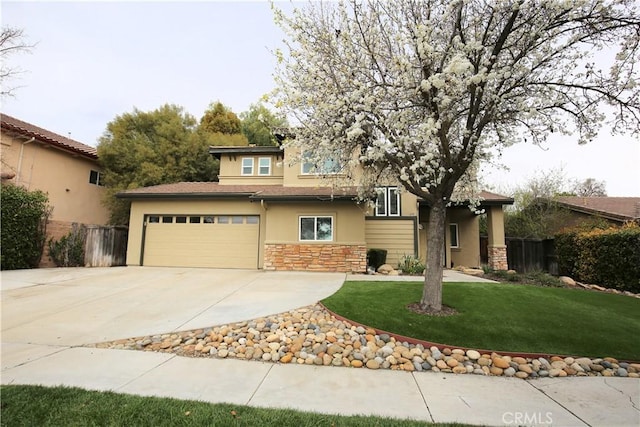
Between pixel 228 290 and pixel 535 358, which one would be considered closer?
pixel 535 358

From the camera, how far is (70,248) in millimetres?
12578

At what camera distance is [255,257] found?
12578mm

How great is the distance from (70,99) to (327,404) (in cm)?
1544

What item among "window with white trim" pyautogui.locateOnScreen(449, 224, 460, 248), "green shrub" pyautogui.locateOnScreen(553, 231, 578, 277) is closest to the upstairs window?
"window with white trim" pyautogui.locateOnScreen(449, 224, 460, 248)

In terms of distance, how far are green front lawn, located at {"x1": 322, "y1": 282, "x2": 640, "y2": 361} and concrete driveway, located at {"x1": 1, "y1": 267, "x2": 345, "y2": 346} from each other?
1.57 metres

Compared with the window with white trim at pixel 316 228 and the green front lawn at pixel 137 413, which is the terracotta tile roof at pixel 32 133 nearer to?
the window with white trim at pixel 316 228

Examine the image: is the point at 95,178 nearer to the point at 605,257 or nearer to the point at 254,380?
the point at 254,380

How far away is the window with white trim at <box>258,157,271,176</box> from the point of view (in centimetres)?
1500

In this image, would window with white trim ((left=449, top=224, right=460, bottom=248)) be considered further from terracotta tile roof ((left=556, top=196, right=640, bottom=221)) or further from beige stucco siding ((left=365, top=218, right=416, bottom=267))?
terracotta tile roof ((left=556, top=196, right=640, bottom=221))

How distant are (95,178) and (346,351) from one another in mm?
17785

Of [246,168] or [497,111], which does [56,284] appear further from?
[497,111]

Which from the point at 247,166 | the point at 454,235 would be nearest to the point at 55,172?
the point at 247,166

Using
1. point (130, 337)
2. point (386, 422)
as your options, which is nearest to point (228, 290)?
point (130, 337)

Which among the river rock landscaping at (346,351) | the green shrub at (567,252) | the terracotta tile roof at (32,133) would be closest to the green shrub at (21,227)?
the terracotta tile roof at (32,133)
